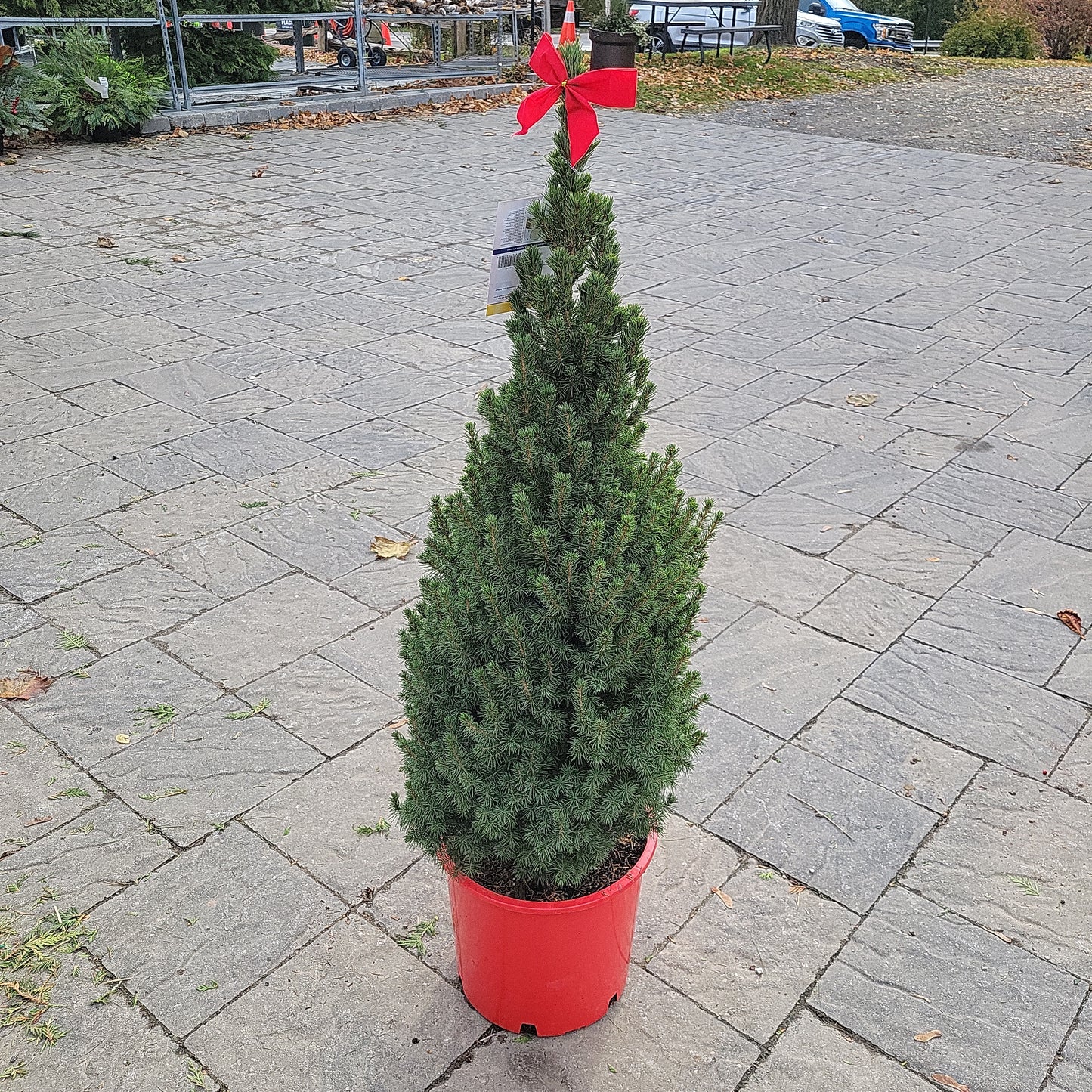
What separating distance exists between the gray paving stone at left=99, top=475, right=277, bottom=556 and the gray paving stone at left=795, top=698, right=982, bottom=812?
2.50m

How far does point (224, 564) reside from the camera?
4059 millimetres

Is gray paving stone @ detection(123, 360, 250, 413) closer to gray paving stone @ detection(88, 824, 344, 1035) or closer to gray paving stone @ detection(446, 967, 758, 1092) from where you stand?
gray paving stone @ detection(88, 824, 344, 1035)

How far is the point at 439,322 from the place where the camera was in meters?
6.57

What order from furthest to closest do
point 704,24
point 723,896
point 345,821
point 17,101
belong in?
point 704,24 < point 17,101 < point 345,821 < point 723,896

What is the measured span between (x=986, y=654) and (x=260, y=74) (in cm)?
1384

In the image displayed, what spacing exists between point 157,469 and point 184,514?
0.47 metres

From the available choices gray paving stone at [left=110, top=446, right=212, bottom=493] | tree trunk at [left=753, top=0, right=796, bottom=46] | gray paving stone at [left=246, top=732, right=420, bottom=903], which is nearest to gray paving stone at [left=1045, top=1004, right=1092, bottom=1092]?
gray paving stone at [left=246, top=732, right=420, bottom=903]

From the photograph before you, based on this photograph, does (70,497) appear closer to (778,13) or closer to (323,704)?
(323,704)

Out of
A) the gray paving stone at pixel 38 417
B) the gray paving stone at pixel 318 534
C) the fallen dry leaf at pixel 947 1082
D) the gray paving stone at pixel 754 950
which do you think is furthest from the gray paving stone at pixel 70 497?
the fallen dry leaf at pixel 947 1082

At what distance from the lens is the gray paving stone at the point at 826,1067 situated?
2.25 meters

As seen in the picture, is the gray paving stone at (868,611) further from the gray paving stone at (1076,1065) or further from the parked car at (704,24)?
the parked car at (704,24)

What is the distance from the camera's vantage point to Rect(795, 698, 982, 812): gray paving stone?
3.05 meters

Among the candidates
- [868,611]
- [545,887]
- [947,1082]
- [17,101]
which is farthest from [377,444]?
[17,101]

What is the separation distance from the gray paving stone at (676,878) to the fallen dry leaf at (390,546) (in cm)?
170
